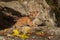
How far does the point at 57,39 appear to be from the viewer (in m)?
8.40

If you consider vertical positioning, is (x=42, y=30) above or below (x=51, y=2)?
below

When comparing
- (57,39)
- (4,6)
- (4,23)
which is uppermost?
(4,6)

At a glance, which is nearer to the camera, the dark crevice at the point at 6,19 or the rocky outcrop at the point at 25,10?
the dark crevice at the point at 6,19

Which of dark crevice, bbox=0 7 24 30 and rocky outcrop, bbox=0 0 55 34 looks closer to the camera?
dark crevice, bbox=0 7 24 30

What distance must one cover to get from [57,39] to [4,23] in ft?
10.2

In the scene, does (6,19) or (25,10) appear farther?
(25,10)

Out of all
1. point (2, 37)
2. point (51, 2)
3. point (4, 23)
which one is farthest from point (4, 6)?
point (51, 2)

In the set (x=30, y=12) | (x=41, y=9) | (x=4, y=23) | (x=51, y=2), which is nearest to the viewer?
(x=4, y=23)

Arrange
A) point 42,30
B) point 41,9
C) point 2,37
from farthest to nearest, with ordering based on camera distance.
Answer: point 41,9, point 42,30, point 2,37

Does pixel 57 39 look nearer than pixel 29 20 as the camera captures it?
Yes

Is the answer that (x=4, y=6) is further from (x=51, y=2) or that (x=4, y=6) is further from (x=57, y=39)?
(x=51, y=2)

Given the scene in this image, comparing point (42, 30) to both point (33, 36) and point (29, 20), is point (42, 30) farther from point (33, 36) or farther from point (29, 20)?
point (29, 20)

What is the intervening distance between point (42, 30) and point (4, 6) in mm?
2479

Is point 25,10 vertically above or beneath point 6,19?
above
